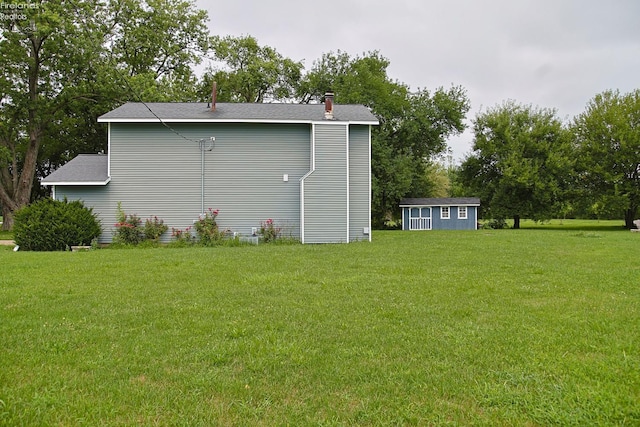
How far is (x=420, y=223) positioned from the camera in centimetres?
2989

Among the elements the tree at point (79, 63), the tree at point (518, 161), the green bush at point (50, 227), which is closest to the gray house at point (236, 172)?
the green bush at point (50, 227)

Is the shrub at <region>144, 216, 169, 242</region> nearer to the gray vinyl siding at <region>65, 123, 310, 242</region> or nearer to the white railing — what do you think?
the gray vinyl siding at <region>65, 123, 310, 242</region>

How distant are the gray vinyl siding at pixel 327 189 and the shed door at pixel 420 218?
51.3ft

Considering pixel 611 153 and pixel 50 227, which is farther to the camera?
pixel 611 153

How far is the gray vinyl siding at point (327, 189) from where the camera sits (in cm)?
1502

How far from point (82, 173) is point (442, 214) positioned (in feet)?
71.9

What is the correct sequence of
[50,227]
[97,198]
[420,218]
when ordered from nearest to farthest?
[50,227] < [97,198] < [420,218]

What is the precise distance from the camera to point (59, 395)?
2811 mm

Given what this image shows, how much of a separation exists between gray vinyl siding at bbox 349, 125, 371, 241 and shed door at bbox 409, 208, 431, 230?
1450 cm

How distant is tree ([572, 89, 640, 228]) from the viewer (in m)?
26.9

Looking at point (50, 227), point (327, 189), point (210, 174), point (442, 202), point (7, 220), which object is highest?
point (210, 174)

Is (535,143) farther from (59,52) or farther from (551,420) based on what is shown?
(551,420)

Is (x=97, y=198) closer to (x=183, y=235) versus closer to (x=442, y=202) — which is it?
(x=183, y=235)

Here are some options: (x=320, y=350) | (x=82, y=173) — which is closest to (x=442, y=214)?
(x=82, y=173)
